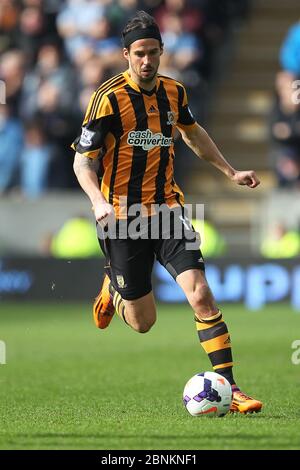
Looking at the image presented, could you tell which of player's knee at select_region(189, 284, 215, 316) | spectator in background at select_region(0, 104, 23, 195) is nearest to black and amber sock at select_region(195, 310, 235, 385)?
player's knee at select_region(189, 284, 215, 316)

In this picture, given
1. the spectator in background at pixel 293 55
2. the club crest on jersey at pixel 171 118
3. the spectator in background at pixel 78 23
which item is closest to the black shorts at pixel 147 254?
the club crest on jersey at pixel 171 118

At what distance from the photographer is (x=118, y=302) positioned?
336 inches

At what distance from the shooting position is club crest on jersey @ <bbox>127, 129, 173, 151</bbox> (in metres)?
7.80

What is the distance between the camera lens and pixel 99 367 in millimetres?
10562

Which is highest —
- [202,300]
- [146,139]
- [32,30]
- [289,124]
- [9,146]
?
[32,30]

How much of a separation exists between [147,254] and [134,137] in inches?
31.7

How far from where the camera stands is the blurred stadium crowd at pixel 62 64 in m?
16.8

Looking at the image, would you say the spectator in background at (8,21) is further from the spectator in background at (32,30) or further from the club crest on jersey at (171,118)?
the club crest on jersey at (171,118)

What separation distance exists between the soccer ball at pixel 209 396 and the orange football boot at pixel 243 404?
110 mm

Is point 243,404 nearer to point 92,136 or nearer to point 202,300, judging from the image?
point 202,300

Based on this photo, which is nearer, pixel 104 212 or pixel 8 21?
pixel 104 212

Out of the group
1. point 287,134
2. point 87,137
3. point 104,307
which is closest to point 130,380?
point 104,307

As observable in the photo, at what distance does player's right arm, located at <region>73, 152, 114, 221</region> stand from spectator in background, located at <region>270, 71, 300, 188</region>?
361 inches

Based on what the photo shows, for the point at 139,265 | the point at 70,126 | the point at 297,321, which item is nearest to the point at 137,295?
the point at 139,265
